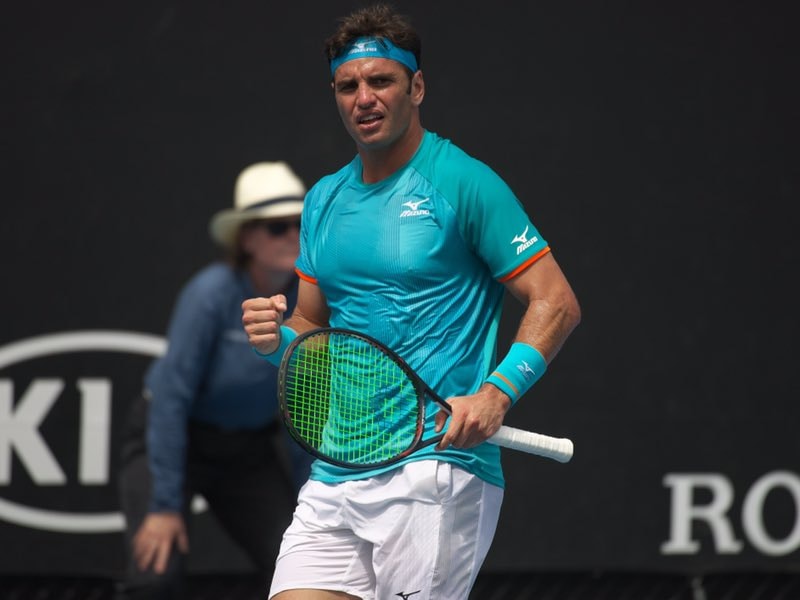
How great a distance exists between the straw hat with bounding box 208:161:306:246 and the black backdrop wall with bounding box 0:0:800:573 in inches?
9.9

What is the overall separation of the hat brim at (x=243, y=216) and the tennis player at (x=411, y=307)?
1.37m

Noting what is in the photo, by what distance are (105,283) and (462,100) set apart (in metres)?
1.36

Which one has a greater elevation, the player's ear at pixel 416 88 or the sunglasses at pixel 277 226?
the player's ear at pixel 416 88

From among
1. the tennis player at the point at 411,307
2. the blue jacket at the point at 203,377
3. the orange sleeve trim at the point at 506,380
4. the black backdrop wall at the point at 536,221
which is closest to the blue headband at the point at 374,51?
the tennis player at the point at 411,307

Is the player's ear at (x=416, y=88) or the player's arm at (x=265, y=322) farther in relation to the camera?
the player's ear at (x=416, y=88)

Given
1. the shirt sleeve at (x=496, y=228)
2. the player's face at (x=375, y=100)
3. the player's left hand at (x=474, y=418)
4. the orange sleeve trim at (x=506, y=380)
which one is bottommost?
the player's left hand at (x=474, y=418)

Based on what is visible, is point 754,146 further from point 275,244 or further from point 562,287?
point 562,287

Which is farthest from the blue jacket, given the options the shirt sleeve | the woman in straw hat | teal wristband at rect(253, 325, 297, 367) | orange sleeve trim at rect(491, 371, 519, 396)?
orange sleeve trim at rect(491, 371, 519, 396)

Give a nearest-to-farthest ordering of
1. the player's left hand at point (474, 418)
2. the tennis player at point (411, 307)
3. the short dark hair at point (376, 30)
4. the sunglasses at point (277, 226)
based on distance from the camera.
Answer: the player's left hand at point (474, 418) < the tennis player at point (411, 307) < the short dark hair at point (376, 30) < the sunglasses at point (277, 226)

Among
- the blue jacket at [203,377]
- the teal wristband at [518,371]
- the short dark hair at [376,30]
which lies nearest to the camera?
the teal wristband at [518,371]

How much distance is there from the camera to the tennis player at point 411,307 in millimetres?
3113

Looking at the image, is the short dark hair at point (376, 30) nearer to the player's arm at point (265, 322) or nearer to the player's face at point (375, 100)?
the player's face at point (375, 100)

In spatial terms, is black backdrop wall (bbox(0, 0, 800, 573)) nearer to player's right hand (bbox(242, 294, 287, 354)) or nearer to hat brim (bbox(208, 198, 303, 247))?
hat brim (bbox(208, 198, 303, 247))

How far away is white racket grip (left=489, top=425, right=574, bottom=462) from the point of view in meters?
3.02
